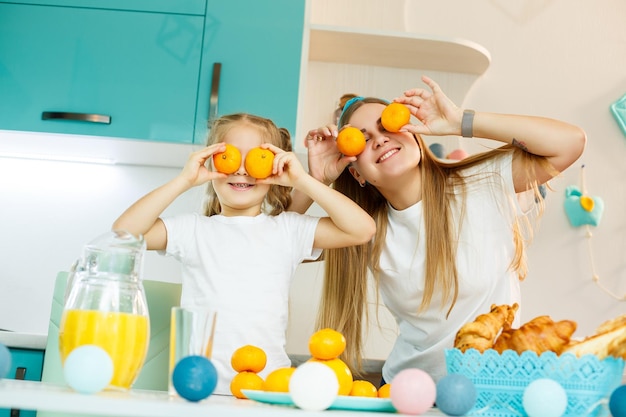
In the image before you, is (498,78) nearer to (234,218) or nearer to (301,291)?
(301,291)

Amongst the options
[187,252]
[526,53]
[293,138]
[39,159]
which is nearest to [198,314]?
[187,252]

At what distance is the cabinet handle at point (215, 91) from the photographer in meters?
2.24

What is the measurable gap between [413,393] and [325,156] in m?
1.00

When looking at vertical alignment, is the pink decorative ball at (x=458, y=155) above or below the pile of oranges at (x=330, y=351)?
above

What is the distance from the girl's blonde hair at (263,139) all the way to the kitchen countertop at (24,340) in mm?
503

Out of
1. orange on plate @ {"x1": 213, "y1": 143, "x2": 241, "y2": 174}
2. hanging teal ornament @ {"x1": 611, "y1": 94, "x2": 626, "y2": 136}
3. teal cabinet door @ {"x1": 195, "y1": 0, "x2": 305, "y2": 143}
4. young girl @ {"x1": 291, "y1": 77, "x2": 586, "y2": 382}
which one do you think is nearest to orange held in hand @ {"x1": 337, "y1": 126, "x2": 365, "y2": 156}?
young girl @ {"x1": 291, "y1": 77, "x2": 586, "y2": 382}

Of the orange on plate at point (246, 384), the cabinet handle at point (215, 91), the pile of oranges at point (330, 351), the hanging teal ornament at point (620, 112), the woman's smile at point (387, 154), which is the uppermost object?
the hanging teal ornament at point (620, 112)

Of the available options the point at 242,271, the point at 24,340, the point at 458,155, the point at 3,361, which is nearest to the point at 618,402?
the point at 3,361

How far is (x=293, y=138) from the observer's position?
2221 mm

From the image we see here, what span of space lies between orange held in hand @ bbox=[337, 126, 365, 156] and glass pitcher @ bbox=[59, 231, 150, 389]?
2.39ft

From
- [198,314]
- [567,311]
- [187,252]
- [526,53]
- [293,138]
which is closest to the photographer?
[198,314]

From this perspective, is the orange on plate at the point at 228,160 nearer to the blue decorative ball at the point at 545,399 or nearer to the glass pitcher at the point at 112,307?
the glass pitcher at the point at 112,307

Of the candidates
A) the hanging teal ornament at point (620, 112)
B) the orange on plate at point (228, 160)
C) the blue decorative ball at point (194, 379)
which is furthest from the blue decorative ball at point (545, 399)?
the hanging teal ornament at point (620, 112)

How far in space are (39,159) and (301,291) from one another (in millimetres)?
1024
